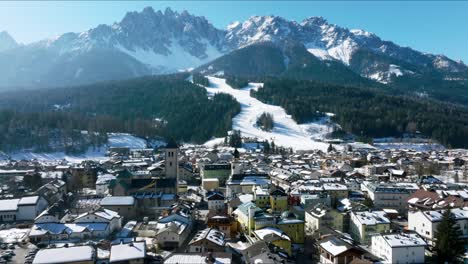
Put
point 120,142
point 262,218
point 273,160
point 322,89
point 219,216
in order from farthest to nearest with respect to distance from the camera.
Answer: point 322,89
point 120,142
point 273,160
point 219,216
point 262,218

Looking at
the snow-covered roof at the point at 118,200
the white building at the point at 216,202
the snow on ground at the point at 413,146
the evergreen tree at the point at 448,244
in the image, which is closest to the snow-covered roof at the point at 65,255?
the snow-covered roof at the point at 118,200

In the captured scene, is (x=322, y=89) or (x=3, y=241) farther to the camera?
(x=322, y=89)

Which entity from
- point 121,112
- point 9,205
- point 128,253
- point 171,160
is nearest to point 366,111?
point 121,112

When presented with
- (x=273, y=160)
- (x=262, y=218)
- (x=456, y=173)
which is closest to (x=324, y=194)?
(x=262, y=218)

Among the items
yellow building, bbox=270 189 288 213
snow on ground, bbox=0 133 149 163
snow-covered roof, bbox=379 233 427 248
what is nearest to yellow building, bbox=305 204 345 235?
yellow building, bbox=270 189 288 213

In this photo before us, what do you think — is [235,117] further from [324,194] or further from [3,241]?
[3,241]

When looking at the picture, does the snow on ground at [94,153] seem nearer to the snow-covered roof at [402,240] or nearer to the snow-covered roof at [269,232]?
the snow-covered roof at [269,232]
